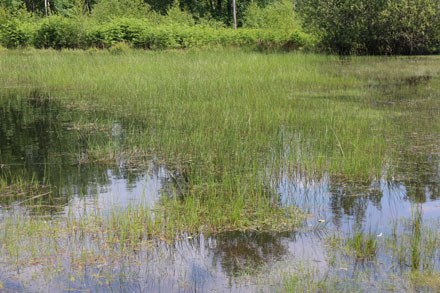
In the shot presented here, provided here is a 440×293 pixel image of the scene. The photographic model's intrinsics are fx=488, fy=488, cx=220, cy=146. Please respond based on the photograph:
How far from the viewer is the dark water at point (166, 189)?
392cm

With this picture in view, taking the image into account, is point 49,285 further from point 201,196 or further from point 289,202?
point 289,202

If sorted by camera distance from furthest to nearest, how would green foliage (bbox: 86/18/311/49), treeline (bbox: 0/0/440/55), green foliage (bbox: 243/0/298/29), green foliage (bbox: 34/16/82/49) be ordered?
green foliage (bbox: 243/0/298/29) < green foliage (bbox: 34/16/82/49) < green foliage (bbox: 86/18/311/49) < treeline (bbox: 0/0/440/55)

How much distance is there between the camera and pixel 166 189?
242 inches

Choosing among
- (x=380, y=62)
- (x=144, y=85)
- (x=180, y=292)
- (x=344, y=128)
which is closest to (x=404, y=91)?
(x=344, y=128)

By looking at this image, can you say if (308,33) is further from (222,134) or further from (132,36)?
(222,134)

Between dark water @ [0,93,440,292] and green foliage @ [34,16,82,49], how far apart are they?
1998cm

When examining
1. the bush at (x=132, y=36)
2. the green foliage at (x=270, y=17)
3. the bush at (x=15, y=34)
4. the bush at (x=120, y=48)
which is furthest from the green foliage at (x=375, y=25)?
the bush at (x=15, y=34)

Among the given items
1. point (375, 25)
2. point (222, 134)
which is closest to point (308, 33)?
point (375, 25)

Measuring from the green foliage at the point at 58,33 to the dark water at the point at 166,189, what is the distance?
19983 mm

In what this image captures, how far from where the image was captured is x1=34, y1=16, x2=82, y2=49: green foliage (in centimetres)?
2806

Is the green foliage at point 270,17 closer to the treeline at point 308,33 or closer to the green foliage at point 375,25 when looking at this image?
the treeline at point 308,33

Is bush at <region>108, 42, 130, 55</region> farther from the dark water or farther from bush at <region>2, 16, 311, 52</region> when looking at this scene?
the dark water

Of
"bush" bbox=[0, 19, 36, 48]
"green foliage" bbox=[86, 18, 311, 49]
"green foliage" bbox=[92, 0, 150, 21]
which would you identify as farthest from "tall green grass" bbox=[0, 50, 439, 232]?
"green foliage" bbox=[92, 0, 150, 21]

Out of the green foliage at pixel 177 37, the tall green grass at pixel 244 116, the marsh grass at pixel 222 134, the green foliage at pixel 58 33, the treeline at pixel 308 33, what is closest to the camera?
the marsh grass at pixel 222 134
